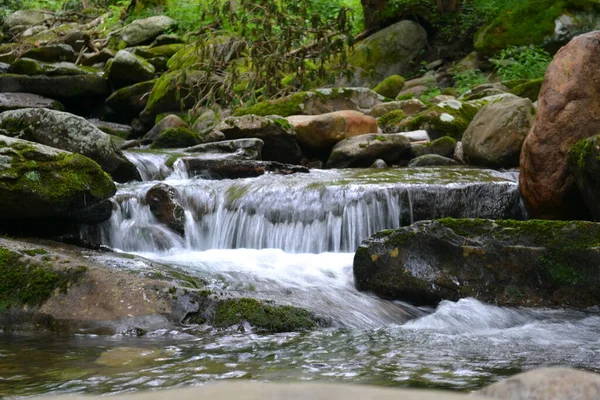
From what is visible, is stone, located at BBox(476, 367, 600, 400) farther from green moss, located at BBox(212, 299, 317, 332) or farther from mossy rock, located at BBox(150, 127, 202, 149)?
mossy rock, located at BBox(150, 127, 202, 149)

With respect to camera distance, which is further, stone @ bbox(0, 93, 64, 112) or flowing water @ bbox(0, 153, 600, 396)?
stone @ bbox(0, 93, 64, 112)

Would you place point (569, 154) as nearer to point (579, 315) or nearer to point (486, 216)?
point (486, 216)

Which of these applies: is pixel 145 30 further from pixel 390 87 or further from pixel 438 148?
pixel 438 148

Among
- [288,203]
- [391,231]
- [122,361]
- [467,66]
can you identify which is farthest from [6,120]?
[467,66]

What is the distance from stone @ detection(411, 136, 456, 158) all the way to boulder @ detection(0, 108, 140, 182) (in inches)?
193

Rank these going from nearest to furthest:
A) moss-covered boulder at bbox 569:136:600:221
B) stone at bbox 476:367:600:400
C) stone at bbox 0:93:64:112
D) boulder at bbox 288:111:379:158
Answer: stone at bbox 476:367:600:400
moss-covered boulder at bbox 569:136:600:221
boulder at bbox 288:111:379:158
stone at bbox 0:93:64:112

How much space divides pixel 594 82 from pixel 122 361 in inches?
241

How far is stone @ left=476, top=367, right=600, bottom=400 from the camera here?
1717mm

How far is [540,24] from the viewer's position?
16688 mm

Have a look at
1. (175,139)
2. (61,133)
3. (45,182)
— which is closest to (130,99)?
(175,139)

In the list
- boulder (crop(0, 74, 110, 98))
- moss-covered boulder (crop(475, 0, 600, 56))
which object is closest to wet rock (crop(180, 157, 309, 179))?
boulder (crop(0, 74, 110, 98))

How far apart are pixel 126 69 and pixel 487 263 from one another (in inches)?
516

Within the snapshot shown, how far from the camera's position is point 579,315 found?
5.32m

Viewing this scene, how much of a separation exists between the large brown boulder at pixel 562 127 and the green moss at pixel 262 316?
3667 millimetres
